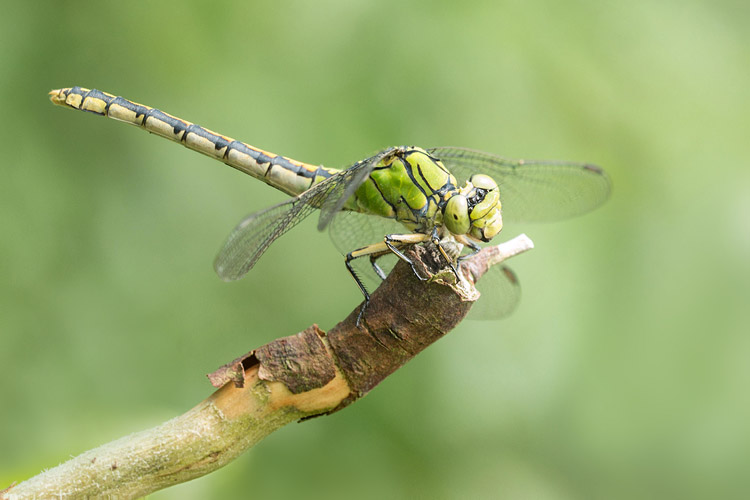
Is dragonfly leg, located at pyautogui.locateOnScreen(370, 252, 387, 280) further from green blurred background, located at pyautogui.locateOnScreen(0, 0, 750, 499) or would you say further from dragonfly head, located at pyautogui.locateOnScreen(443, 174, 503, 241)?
green blurred background, located at pyautogui.locateOnScreen(0, 0, 750, 499)

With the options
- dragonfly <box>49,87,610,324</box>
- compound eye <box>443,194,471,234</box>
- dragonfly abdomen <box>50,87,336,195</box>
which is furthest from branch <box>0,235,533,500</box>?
dragonfly abdomen <box>50,87,336,195</box>

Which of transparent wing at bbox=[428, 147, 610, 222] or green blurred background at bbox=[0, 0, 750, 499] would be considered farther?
green blurred background at bbox=[0, 0, 750, 499]

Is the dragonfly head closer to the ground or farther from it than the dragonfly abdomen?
closer to the ground

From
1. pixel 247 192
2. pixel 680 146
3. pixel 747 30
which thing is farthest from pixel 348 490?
pixel 747 30

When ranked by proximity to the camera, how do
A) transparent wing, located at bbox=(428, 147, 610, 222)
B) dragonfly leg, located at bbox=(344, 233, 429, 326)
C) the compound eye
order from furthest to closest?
transparent wing, located at bbox=(428, 147, 610, 222)
the compound eye
dragonfly leg, located at bbox=(344, 233, 429, 326)

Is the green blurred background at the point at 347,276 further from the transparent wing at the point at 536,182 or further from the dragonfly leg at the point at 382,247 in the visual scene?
the dragonfly leg at the point at 382,247
